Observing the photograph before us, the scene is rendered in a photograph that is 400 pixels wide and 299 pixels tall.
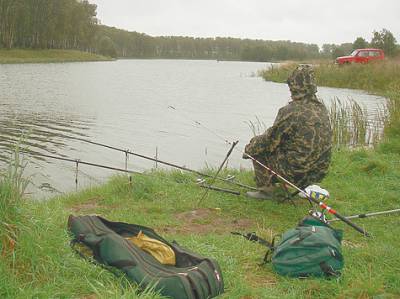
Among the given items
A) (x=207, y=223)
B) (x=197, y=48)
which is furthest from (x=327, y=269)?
(x=197, y=48)

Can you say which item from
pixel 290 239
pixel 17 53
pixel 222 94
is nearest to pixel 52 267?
pixel 290 239

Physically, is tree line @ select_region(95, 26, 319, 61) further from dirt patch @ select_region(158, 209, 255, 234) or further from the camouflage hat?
dirt patch @ select_region(158, 209, 255, 234)

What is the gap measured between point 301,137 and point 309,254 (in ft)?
7.95

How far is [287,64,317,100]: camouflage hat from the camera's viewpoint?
20.5ft

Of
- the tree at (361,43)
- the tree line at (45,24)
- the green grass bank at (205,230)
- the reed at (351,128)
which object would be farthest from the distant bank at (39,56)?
→ the green grass bank at (205,230)

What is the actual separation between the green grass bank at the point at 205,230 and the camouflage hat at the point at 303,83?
147 centimetres

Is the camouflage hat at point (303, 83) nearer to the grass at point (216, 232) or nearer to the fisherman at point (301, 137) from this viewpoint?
the fisherman at point (301, 137)

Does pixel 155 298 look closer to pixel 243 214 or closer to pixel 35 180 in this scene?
pixel 243 214

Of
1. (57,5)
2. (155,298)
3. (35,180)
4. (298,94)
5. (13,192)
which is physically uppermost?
(57,5)

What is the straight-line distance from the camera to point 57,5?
72.8 meters

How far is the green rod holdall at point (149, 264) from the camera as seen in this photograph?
130 inches

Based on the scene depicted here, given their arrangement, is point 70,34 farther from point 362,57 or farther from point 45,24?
point 362,57

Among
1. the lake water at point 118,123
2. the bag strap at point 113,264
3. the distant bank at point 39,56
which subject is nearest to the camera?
the bag strap at point 113,264

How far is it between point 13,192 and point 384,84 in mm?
26376
